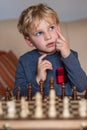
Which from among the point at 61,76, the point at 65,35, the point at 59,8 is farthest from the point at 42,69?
the point at 59,8

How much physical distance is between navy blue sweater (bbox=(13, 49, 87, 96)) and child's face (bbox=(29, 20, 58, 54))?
74 mm

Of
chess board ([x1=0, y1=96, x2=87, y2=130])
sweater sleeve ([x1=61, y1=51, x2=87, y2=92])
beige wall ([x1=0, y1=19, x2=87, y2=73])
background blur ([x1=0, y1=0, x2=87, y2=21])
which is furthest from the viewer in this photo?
background blur ([x1=0, y1=0, x2=87, y2=21])

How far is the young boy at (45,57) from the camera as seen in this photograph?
1.42 meters

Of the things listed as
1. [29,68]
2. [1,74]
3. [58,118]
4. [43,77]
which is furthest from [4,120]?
[1,74]

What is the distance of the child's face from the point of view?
4.66ft

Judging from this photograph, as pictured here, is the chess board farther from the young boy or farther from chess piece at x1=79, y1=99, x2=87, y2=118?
the young boy

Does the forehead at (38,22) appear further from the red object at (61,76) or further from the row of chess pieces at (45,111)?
the row of chess pieces at (45,111)

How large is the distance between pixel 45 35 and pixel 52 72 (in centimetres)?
18

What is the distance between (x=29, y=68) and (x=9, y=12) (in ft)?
2.94

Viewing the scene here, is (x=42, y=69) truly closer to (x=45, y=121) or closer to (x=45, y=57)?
(x=45, y=57)

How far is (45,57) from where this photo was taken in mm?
1564

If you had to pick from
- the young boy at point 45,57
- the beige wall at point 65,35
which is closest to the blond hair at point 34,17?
the young boy at point 45,57

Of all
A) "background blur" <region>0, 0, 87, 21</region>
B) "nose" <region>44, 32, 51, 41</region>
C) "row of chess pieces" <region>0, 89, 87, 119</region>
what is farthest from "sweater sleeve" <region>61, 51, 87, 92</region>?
"background blur" <region>0, 0, 87, 21</region>

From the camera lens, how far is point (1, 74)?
2.06 meters
